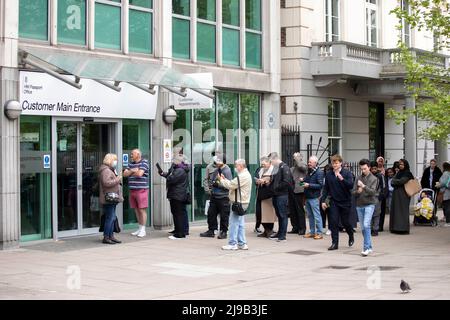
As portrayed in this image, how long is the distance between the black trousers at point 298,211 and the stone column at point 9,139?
619 cm

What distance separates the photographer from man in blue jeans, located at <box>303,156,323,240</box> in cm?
1691

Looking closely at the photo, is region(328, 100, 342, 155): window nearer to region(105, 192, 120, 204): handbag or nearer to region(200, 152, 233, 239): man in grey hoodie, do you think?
region(200, 152, 233, 239): man in grey hoodie

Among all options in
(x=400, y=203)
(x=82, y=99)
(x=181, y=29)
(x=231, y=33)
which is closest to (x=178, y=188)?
(x=82, y=99)

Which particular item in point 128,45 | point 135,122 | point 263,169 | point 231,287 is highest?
point 128,45

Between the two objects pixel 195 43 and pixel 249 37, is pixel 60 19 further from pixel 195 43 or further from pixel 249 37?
pixel 249 37

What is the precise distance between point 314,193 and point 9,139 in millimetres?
6540

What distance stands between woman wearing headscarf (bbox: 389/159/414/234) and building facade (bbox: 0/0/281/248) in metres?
4.81

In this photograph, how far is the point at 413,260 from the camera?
13.8m

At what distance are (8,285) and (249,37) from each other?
12706mm

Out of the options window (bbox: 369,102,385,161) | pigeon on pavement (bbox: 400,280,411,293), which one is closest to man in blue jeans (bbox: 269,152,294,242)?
pigeon on pavement (bbox: 400,280,411,293)

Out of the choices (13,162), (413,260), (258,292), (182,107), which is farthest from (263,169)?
(258,292)

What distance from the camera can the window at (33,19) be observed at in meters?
15.6

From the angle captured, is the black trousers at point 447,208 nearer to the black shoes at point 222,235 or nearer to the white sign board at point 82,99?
the black shoes at point 222,235

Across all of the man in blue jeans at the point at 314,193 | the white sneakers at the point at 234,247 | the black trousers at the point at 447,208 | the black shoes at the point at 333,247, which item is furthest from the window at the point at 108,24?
the black trousers at the point at 447,208
